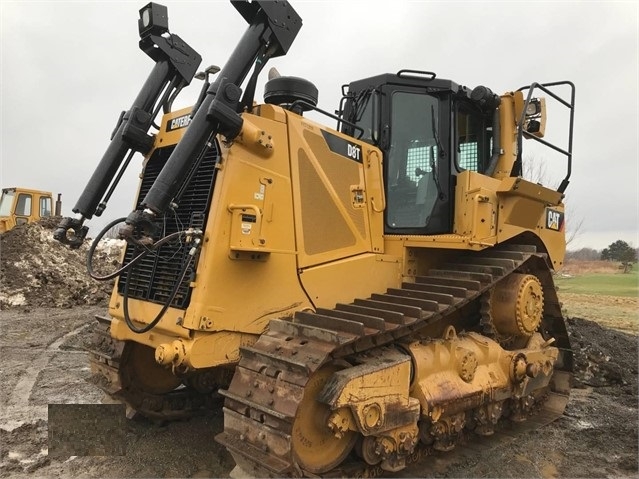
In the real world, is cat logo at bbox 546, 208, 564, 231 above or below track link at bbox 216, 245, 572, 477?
above

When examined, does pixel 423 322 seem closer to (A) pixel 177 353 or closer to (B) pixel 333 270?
(B) pixel 333 270

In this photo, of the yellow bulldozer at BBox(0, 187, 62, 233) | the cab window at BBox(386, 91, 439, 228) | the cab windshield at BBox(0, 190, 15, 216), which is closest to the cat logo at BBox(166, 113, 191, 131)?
the cab window at BBox(386, 91, 439, 228)

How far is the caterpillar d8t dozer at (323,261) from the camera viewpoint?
3465mm

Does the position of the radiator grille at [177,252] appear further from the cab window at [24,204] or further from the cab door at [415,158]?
the cab window at [24,204]

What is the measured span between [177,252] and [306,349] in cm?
126

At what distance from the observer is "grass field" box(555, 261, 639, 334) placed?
1484 centimetres

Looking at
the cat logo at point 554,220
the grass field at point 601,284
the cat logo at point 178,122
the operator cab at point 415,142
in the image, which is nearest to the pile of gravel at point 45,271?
the cat logo at point 178,122

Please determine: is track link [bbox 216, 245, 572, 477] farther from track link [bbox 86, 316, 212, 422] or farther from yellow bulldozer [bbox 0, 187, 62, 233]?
yellow bulldozer [bbox 0, 187, 62, 233]

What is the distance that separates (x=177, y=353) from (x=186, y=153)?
4.40 feet

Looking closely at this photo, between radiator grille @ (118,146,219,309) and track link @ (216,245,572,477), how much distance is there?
0.72 m

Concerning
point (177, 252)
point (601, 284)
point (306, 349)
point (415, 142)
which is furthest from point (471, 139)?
point (601, 284)

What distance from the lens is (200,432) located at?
483 cm

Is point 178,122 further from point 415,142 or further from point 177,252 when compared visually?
point 415,142

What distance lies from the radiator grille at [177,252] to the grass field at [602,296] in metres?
8.00
